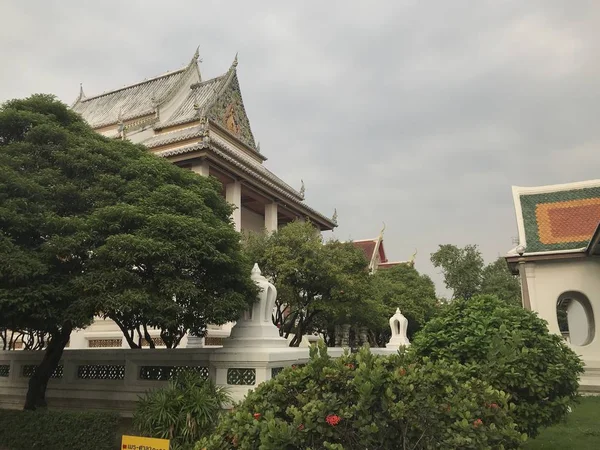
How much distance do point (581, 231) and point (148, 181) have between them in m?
13.2

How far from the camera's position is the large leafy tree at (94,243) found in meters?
6.51

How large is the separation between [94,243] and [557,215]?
14353 mm

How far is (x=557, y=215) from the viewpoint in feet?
52.2

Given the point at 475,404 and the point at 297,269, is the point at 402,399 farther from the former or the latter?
the point at 297,269

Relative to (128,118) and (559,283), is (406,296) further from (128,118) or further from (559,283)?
(128,118)

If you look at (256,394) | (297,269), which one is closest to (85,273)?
(256,394)

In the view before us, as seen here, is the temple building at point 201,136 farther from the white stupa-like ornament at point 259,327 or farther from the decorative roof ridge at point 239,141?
the white stupa-like ornament at point 259,327

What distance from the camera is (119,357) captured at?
8172mm

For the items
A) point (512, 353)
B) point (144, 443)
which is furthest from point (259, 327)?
point (512, 353)

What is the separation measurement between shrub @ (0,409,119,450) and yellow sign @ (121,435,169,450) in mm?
2092

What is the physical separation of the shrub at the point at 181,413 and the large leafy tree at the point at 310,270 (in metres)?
6.90

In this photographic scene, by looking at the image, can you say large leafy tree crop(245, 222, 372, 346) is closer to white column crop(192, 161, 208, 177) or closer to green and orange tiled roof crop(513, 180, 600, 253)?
white column crop(192, 161, 208, 177)

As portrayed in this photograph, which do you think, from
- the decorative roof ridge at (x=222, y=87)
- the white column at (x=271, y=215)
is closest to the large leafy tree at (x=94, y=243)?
the decorative roof ridge at (x=222, y=87)

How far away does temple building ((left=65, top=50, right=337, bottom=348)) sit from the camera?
61.1ft
